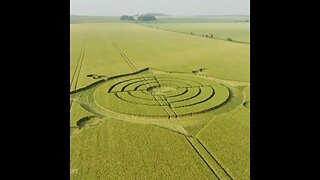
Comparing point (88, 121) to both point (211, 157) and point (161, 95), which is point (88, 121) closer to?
point (161, 95)

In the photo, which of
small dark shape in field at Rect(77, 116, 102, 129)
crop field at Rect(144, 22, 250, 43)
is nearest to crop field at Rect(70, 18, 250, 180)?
small dark shape in field at Rect(77, 116, 102, 129)

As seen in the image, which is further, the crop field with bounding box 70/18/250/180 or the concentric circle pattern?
the concentric circle pattern


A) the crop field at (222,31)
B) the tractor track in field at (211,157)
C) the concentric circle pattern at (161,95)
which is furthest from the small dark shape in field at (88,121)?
the crop field at (222,31)

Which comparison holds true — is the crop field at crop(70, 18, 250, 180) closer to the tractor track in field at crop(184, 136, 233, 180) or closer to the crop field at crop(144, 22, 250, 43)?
the tractor track in field at crop(184, 136, 233, 180)

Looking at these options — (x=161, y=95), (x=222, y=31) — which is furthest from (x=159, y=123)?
(x=222, y=31)

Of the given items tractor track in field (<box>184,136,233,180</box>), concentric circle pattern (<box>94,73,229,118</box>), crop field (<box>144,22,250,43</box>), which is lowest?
tractor track in field (<box>184,136,233,180</box>)

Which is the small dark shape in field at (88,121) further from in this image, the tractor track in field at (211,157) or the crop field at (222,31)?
the crop field at (222,31)

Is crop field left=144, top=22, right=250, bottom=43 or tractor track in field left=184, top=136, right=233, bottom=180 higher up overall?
crop field left=144, top=22, right=250, bottom=43
